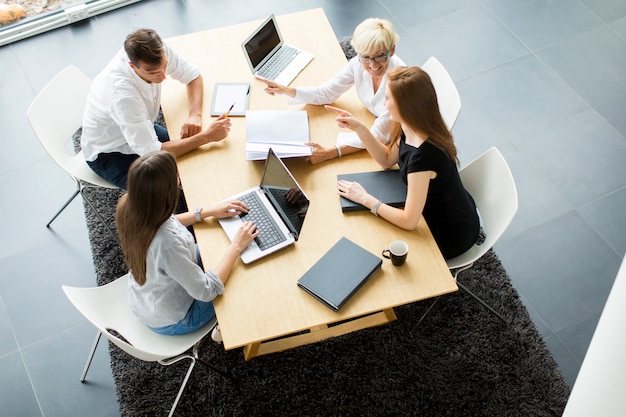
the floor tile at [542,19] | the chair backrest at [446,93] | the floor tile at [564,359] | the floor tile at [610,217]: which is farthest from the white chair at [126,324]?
the floor tile at [542,19]

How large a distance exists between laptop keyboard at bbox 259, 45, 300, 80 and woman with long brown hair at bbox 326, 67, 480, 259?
52cm

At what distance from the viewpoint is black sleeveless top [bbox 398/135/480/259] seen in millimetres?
2324

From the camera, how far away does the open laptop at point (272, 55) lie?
2.92 metres

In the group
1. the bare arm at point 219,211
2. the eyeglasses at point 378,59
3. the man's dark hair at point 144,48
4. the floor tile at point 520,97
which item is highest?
the man's dark hair at point 144,48

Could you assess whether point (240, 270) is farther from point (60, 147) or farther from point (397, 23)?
point (397, 23)

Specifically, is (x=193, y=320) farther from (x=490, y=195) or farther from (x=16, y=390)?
(x=490, y=195)

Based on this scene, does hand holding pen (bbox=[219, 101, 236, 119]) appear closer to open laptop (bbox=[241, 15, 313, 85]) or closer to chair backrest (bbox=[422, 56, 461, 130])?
open laptop (bbox=[241, 15, 313, 85])

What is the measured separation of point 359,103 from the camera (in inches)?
112

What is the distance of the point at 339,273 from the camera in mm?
2227

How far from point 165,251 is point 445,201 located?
3.83ft

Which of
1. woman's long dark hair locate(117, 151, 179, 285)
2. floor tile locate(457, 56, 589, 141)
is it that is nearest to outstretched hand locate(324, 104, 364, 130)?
woman's long dark hair locate(117, 151, 179, 285)

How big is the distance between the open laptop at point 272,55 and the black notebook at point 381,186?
0.70m

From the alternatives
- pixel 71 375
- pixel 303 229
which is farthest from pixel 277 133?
pixel 71 375

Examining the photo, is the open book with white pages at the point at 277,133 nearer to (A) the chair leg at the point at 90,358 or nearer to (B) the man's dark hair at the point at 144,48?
(B) the man's dark hair at the point at 144,48
